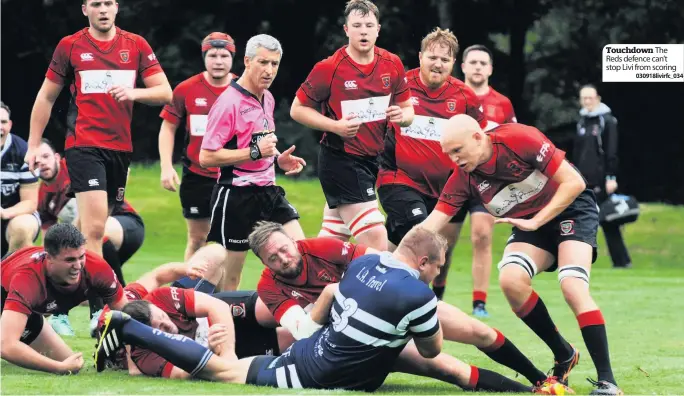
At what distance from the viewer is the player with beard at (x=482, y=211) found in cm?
1114

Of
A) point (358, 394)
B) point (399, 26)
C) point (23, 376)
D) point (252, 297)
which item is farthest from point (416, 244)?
point (399, 26)

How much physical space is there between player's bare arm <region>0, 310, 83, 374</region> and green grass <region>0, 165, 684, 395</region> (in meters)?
0.08

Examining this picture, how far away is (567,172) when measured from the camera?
24.6 ft

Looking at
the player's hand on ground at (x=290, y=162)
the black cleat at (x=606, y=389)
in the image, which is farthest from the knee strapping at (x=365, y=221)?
the black cleat at (x=606, y=389)

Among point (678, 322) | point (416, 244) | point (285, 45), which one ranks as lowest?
point (678, 322)

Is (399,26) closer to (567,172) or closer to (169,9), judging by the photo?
(169,9)

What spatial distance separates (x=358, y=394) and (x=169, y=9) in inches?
695

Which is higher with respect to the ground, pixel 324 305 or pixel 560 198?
pixel 560 198

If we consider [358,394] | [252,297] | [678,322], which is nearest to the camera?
[358,394]

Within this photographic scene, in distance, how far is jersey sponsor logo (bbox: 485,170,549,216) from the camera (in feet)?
25.2

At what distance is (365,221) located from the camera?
31.3 feet

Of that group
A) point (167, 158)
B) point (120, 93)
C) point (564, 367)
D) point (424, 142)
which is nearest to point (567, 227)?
point (564, 367)

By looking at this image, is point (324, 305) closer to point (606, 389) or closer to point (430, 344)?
point (430, 344)

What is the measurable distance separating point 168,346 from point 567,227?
245 cm
